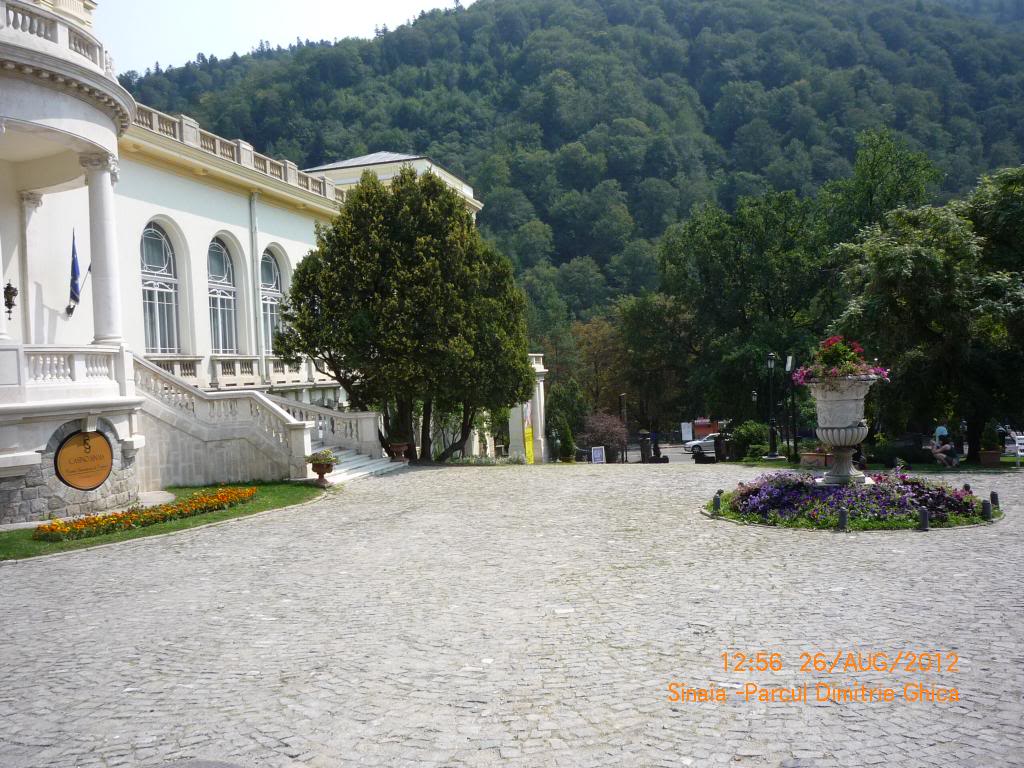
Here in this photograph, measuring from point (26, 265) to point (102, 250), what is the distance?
2.90m

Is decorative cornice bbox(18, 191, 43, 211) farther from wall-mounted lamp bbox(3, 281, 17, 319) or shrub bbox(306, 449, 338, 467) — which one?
shrub bbox(306, 449, 338, 467)

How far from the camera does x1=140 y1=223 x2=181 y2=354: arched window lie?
23328 millimetres

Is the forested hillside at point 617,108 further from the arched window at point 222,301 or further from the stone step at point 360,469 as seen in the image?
the stone step at point 360,469

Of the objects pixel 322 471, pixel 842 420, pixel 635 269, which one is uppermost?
pixel 635 269

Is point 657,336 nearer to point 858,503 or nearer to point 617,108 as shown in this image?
point 858,503

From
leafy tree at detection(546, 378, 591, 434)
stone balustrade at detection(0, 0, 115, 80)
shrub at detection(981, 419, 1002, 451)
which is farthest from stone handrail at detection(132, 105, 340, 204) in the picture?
leafy tree at detection(546, 378, 591, 434)

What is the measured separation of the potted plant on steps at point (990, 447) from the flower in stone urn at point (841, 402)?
35.6ft

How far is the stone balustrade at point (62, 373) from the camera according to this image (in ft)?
43.5

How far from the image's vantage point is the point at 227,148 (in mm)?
26281

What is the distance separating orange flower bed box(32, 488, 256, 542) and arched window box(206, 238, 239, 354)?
36.8 ft

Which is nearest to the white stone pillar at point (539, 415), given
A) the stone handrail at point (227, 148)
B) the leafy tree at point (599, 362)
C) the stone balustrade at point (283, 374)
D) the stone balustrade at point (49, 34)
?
the stone handrail at point (227, 148)

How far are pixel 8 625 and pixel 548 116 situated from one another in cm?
10617

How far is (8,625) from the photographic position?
8.27m

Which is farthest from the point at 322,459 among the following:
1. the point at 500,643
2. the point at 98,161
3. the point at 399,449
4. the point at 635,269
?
the point at 635,269
